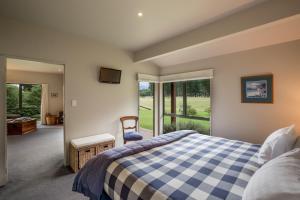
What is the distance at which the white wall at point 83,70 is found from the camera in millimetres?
2433

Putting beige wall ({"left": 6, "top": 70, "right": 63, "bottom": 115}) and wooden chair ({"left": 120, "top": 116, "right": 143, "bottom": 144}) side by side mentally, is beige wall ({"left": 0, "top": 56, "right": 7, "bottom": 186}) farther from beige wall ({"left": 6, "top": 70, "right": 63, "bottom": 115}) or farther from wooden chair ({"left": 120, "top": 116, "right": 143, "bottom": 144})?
beige wall ({"left": 6, "top": 70, "right": 63, "bottom": 115})

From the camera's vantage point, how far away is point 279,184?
0.76 m

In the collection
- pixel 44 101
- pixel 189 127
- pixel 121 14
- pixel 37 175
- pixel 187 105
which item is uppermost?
pixel 121 14

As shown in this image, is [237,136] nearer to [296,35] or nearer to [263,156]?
[263,156]

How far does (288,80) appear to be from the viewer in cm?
245

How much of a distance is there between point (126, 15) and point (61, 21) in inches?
43.3

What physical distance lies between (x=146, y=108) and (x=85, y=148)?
2230 mm

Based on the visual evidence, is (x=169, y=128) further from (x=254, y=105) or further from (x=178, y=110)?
(x=254, y=105)

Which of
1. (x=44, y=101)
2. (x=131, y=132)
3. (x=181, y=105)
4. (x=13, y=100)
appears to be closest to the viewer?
(x=131, y=132)

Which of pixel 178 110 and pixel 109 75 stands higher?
pixel 109 75

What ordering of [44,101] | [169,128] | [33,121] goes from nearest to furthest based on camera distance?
1. [169,128]
2. [33,121]
3. [44,101]

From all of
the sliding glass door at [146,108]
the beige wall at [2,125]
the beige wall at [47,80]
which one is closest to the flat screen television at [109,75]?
the sliding glass door at [146,108]

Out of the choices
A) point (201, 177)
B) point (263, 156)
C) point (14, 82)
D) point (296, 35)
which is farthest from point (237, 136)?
point (14, 82)

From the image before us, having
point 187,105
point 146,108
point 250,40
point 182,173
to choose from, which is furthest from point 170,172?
point 146,108
